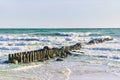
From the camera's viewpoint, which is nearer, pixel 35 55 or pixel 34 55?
pixel 34 55

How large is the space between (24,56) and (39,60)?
5.32 feet

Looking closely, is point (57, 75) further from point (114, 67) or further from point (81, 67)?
point (114, 67)

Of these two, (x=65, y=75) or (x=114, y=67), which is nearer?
(x=65, y=75)

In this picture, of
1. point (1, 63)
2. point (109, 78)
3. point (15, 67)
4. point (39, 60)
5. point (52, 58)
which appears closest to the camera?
point (109, 78)

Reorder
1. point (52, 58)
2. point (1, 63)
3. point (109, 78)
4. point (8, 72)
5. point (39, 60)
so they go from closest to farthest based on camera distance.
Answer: point (109, 78) → point (8, 72) → point (1, 63) → point (39, 60) → point (52, 58)

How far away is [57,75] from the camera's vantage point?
54.9ft

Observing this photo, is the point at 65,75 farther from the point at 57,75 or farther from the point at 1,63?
the point at 1,63

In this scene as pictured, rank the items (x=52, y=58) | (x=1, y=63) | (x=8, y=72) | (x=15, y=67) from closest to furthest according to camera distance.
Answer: (x=8, y=72) < (x=15, y=67) < (x=1, y=63) < (x=52, y=58)

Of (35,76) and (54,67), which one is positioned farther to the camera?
(54,67)

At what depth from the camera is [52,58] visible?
24984 mm

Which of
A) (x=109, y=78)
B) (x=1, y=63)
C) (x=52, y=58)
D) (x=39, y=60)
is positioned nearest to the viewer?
(x=109, y=78)

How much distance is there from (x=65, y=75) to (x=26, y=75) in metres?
2.08

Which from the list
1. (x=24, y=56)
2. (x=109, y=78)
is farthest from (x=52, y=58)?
(x=109, y=78)

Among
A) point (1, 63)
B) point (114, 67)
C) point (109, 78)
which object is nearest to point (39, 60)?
point (1, 63)
